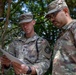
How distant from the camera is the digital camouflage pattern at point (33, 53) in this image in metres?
3.15

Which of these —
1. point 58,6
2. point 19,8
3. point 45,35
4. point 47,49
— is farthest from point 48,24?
point 58,6

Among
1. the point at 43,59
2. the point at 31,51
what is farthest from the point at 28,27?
the point at 43,59

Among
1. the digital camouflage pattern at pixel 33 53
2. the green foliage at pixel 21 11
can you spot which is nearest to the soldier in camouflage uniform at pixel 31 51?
the digital camouflage pattern at pixel 33 53

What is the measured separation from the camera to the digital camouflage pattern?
3.15m

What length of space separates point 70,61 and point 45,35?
1.94 meters

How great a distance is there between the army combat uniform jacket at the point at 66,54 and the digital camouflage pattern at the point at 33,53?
49 centimetres

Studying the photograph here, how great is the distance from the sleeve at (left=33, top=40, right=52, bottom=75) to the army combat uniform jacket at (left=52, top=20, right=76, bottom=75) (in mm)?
473

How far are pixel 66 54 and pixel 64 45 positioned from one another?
0.09m

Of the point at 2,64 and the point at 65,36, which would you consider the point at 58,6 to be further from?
the point at 2,64

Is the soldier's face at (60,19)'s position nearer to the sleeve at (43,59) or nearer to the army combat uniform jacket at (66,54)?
the army combat uniform jacket at (66,54)

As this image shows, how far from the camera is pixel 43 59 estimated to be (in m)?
3.16

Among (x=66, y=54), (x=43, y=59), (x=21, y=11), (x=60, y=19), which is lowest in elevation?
(x=43, y=59)

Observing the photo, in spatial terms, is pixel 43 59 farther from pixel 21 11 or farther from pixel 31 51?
pixel 21 11

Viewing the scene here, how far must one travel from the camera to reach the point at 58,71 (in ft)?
8.67
